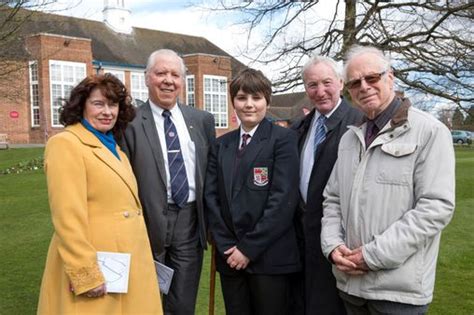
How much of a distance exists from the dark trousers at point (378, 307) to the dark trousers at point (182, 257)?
1.30 meters

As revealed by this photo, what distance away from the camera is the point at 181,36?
4444 cm

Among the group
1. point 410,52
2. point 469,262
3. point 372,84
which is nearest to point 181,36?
point 410,52

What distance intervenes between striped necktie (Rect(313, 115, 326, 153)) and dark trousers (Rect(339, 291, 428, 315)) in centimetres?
110

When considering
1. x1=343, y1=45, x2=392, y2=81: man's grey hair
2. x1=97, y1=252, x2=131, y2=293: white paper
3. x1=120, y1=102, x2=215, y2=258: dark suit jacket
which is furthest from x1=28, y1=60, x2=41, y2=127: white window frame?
x1=343, y1=45, x2=392, y2=81: man's grey hair

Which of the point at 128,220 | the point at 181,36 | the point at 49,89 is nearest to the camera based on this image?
the point at 128,220

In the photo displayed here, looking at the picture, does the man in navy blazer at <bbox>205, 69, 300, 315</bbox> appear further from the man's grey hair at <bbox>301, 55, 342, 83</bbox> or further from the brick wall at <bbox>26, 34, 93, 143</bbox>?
the brick wall at <bbox>26, 34, 93, 143</bbox>

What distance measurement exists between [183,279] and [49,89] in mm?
29240

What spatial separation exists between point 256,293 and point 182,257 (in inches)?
26.2

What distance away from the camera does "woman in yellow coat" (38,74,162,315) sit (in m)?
2.80

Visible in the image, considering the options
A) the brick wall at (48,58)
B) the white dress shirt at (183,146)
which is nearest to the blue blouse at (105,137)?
the white dress shirt at (183,146)

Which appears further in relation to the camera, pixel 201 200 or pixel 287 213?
pixel 201 200

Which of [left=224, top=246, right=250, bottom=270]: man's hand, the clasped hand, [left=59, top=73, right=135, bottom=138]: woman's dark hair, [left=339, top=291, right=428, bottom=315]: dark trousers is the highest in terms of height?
[left=59, top=73, right=135, bottom=138]: woman's dark hair

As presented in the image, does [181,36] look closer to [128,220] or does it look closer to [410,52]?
[410,52]

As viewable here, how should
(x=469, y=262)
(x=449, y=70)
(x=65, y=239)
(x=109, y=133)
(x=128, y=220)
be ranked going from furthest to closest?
(x=449, y=70) → (x=469, y=262) → (x=109, y=133) → (x=128, y=220) → (x=65, y=239)
